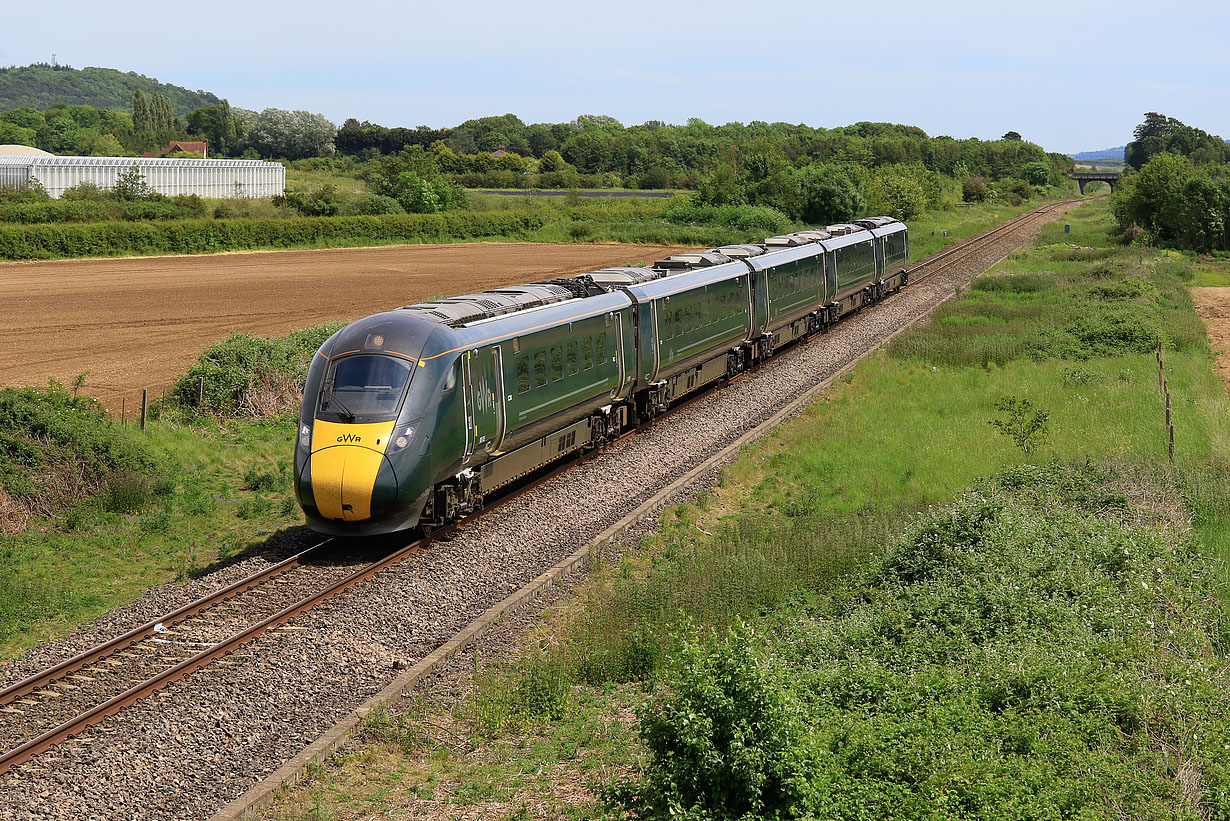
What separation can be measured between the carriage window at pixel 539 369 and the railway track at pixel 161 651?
3.34 metres

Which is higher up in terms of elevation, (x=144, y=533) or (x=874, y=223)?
(x=874, y=223)

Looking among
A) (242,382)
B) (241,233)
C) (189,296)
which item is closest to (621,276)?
(242,382)

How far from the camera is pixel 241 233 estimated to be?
71.7 metres

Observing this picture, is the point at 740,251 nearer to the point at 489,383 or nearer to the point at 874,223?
the point at 489,383

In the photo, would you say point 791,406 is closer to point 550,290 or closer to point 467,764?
point 550,290

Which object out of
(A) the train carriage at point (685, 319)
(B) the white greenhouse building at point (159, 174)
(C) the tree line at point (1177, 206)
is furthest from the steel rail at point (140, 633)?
(B) the white greenhouse building at point (159, 174)

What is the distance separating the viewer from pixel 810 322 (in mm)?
38469

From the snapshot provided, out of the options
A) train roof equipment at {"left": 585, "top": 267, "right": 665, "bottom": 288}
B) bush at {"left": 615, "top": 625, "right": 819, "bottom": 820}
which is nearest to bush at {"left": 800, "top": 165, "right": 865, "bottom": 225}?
train roof equipment at {"left": 585, "top": 267, "right": 665, "bottom": 288}

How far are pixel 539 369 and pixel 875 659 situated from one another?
9.71 m

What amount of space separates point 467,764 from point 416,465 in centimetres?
587

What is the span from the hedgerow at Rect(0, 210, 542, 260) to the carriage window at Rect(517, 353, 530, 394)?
5220 cm

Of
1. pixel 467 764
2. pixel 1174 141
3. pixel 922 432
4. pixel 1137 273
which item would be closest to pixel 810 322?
pixel 922 432

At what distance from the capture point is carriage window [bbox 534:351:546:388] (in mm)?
19125

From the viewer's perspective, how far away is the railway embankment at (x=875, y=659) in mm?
8156
